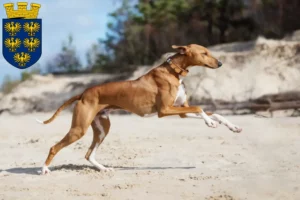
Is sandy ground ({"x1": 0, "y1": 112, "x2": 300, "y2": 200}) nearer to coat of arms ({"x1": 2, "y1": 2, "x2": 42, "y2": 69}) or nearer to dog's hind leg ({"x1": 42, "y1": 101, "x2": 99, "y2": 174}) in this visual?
dog's hind leg ({"x1": 42, "y1": 101, "x2": 99, "y2": 174})

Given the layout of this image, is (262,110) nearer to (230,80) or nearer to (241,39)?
(230,80)

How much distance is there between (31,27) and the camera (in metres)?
12.9

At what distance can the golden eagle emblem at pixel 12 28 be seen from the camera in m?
12.9

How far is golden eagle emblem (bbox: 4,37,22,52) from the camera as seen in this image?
511 inches

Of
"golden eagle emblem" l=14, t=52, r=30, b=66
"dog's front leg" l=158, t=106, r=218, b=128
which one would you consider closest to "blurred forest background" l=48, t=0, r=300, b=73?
"golden eagle emblem" l=14, t=52, r=30, b=66

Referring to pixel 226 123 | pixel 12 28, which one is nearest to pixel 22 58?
pixel 12 28

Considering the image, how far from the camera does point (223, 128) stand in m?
15.1

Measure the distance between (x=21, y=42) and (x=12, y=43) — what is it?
0.67ft

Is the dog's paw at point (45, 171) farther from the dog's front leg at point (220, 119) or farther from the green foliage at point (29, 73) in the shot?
the green foliage at point (29, 73)

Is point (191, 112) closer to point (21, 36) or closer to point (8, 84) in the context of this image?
point (21, 36)

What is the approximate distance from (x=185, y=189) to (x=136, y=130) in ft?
28.5

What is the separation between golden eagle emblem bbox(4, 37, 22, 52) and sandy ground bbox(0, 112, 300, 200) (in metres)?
2.19

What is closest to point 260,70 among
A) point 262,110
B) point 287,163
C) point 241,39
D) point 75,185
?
point 262,110

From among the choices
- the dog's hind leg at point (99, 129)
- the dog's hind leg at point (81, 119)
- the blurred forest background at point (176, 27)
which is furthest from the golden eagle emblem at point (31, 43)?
the blurred forest background at point (176, 27)
